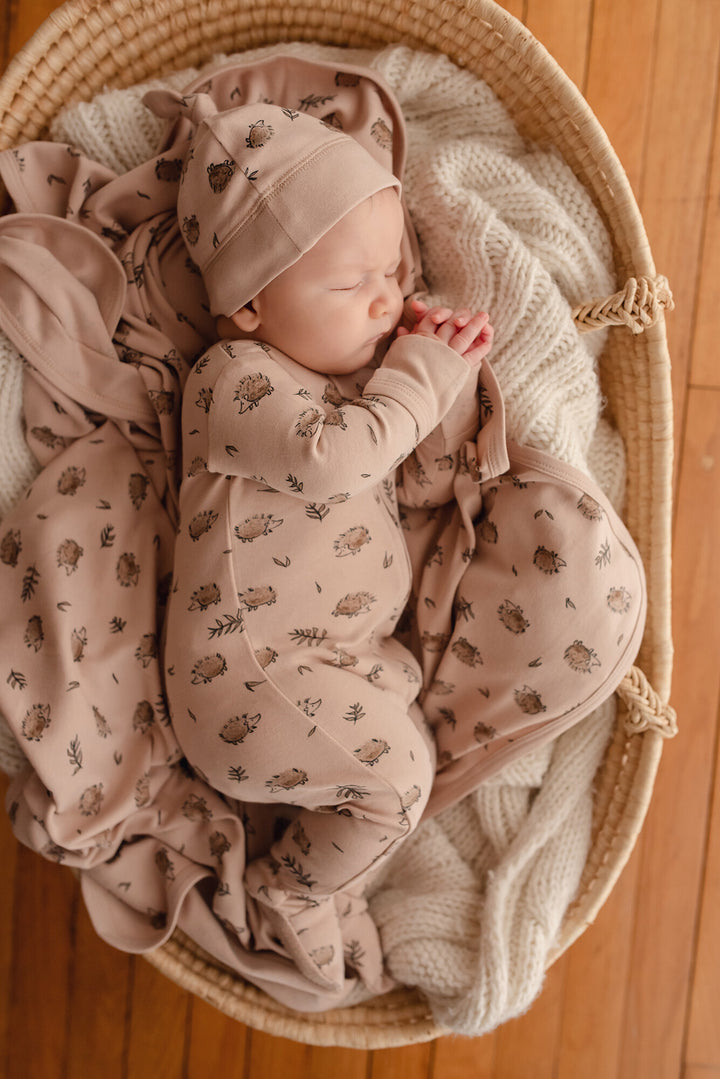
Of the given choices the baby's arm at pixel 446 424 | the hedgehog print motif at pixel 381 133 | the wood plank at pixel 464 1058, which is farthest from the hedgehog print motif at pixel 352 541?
the wood plank at pixel 464 1058

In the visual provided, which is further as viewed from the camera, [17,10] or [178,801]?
[17,10]

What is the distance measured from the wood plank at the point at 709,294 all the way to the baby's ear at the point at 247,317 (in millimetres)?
708

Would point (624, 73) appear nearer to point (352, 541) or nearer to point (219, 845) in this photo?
point (352, 541)

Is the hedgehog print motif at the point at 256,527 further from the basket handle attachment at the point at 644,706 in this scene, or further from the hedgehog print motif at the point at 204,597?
the basket handle attachment at the point at 644,706

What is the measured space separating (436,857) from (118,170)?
3.28 ft

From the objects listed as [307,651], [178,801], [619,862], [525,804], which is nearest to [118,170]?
[307,651]

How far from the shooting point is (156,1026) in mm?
1312

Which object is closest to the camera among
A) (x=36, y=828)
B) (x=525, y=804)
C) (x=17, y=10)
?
(x=36, y=828)

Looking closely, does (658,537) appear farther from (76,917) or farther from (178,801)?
(76,917)

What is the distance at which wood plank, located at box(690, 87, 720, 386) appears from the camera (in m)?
1.29

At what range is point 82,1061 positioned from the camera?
51.6 inches

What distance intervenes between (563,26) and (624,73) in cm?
11

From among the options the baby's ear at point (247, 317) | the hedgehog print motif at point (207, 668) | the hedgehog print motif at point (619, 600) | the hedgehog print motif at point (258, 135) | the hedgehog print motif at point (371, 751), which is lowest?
the hedgehog print motif at point (371, 751)

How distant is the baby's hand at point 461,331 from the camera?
96cm
